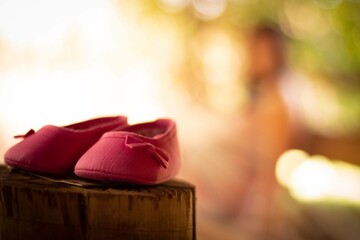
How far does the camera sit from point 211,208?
238 cm

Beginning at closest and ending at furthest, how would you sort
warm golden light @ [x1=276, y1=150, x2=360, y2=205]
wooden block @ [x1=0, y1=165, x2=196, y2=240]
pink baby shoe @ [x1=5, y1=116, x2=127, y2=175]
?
wooden block @ [x1=0, y1=165, x2=196, y2=240]
pink baby shoe @ [x1=5, y1=116, x2=127, y2=175]
warm golden light @ [x1=276, y1=150, x2=360, y2=205]

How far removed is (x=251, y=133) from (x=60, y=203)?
52.0 inches

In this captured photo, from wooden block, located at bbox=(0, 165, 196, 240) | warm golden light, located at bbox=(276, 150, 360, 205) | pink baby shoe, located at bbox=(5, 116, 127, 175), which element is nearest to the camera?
wooden block, located at bbox=(0, 165, 196, 240)

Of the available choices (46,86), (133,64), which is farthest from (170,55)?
(46,86)

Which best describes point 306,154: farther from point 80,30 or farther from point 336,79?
point 80,30

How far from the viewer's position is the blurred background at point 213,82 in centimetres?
229

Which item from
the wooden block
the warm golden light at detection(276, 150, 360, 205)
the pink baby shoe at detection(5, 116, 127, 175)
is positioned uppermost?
the pink baby shoe at detection(5, 116, 127, 175)

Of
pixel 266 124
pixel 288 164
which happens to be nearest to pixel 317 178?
pixel 288 164

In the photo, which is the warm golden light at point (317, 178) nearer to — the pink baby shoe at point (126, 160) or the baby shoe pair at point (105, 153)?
the baby shoe pair at point (105, 153)

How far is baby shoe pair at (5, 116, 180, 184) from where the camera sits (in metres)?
1.26

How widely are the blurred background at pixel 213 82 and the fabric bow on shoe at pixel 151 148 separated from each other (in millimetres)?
1102

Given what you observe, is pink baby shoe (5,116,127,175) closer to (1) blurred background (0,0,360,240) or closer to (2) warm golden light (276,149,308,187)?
(1) blurred background (0,0,360,240)

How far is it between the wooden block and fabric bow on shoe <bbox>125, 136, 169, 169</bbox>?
0.07 m

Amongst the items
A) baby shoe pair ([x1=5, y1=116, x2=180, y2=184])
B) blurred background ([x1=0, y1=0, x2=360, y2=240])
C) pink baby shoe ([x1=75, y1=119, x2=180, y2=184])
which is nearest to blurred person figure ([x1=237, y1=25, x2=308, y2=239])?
blurred background ([x1=0, y1=0, x2=360, y2=240])
